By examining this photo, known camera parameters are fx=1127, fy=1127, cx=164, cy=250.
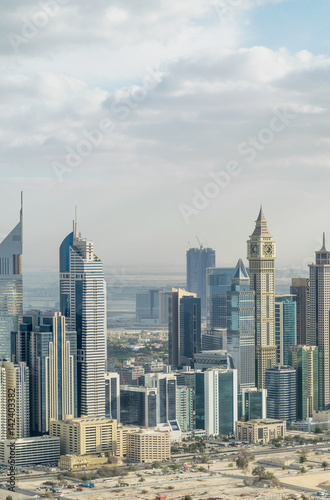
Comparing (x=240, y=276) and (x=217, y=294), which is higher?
(x=240, y=276)

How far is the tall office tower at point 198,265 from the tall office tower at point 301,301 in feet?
25.2

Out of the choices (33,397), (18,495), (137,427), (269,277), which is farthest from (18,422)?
(269,277)

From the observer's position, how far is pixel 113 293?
48.2 m

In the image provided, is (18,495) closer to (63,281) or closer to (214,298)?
(63,281)

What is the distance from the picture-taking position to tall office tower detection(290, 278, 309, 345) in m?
56.0

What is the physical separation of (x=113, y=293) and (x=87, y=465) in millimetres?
10957

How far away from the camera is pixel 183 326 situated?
59094mm

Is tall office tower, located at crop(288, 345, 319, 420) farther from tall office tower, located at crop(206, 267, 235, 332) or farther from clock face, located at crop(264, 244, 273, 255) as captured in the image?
tall office tower, located at crop(206, 267, 235, 332)

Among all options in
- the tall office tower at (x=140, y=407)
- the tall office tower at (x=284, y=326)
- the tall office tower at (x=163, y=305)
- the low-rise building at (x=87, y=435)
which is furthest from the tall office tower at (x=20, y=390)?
the tall office tower at (x=163, y=305)

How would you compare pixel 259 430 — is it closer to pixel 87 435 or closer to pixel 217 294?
pixel 87 435

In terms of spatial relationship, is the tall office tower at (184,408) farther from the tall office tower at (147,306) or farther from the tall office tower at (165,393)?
the tall office tower at (147,306)

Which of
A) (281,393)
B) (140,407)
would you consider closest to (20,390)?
(140,407)

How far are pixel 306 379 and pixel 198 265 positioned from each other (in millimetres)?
16552

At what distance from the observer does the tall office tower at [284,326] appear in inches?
2111
